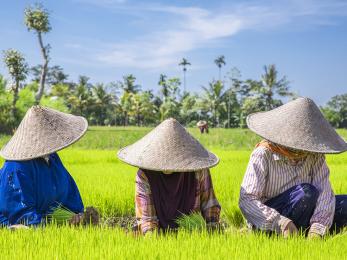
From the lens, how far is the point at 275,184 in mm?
2932

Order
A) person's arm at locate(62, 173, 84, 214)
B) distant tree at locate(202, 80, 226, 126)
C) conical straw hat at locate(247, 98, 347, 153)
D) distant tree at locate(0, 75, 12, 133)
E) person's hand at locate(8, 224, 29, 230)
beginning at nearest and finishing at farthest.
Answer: person's hand at locate(8, 224, 29, 230) → conical straw hat at locate(247, 98, 347, 153) → person's arm at locate(62, 173, 84, 214) → distant tree at locate(0, 75, 12, 133) → distant tree at locate(202, 80, 226, 126)

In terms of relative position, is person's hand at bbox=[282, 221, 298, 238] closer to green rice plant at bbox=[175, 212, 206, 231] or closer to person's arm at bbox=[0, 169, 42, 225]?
green rice plant at bbox=[175, 212, 206, 231]

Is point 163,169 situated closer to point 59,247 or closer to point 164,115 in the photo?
point 59,247

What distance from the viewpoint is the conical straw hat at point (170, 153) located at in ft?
8.48

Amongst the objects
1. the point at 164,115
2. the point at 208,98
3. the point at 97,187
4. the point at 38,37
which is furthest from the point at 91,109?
the point at 97,187

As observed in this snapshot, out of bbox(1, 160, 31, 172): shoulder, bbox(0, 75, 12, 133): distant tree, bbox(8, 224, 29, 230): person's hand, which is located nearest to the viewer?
bbox(8, 224, 29, 230): person's hand

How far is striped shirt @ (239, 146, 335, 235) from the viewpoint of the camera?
2752 mm

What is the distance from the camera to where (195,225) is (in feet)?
8.52

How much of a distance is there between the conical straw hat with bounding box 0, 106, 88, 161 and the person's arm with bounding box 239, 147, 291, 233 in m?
0.94

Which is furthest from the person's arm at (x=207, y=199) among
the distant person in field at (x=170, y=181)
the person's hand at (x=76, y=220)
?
the person's hand at (x=76, y=220)

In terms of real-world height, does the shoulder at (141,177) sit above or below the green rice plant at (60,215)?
above

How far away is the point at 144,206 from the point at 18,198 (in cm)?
65

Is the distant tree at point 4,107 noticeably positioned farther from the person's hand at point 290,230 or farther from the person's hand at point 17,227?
the person's hand at point 290,230

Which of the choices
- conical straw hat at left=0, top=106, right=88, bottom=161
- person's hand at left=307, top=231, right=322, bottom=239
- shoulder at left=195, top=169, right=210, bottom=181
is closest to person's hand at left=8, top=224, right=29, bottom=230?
conical straw hat at left=0, top=106, right=88, bottom=161
